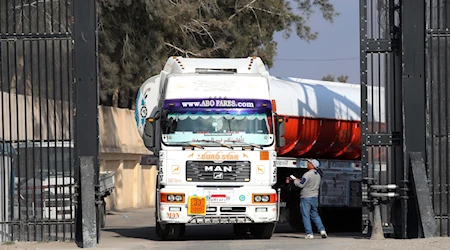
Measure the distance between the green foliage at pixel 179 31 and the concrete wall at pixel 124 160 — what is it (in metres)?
1.64

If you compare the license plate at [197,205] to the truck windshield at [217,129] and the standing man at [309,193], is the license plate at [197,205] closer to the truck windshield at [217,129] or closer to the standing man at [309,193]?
the truck windshield at [217,129]

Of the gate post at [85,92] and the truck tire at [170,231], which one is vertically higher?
the gate post at [85,92]

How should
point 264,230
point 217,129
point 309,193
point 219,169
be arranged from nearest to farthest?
point 219,169 → point 217,129 → point 264,230 → point 309,193

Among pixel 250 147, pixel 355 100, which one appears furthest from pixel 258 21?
pixel 250 147

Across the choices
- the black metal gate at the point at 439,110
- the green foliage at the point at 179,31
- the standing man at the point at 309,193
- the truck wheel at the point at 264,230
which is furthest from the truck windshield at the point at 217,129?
the green foliage at the point at 179,31

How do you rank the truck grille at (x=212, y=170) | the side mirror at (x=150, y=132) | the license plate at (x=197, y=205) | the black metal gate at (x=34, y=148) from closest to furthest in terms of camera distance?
the black metal gate at (x=34, y=148) → the license plate at (x=197, y=205) → the truck grille at (x=212, y=170) → the side mirror at (x=150, y=132)

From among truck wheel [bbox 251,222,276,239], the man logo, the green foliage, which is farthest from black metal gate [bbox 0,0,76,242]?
the green foliage

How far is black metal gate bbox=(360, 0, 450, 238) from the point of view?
699 inches

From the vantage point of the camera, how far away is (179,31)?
32750 mm

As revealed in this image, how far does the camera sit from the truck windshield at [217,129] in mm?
18906

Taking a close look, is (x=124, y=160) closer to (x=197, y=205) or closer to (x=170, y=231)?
(x=170, y=231)

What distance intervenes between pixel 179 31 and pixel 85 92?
15.8 meters

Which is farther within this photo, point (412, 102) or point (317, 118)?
point (317, 118)

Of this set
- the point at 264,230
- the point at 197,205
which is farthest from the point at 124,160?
the point at 197,205
